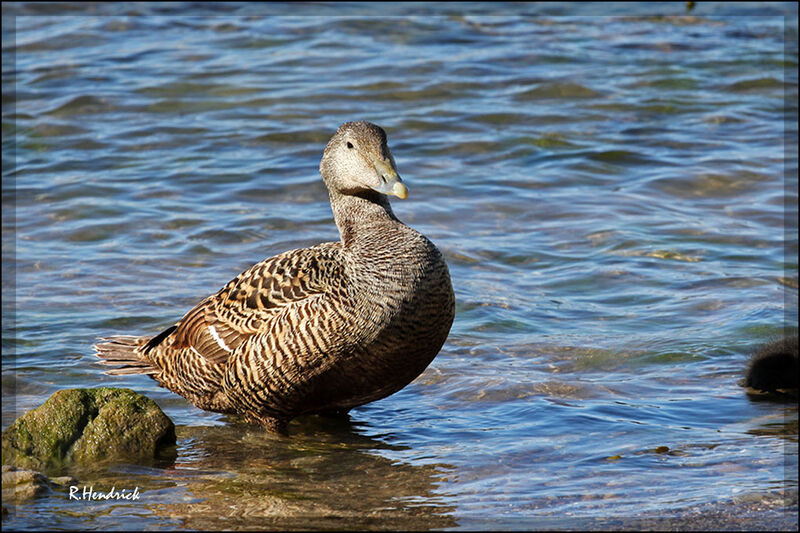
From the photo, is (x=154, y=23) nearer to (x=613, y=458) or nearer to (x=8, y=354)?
(x=8, y=354)

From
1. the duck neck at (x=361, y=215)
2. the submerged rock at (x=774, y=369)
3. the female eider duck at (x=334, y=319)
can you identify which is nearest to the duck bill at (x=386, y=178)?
the female eider duck at (x=334, y=319)

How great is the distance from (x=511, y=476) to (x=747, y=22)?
13382 mm

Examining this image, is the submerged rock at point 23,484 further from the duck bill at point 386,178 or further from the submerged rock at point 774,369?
the submerged rock at point 774,369

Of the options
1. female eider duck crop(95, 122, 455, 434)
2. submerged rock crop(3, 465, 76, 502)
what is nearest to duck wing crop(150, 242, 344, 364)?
female eider duck crop(95, 122, 455, 434)

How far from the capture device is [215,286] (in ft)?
29.5

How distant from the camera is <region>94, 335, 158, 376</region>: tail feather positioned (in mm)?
7035

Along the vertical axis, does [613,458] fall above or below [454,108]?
below

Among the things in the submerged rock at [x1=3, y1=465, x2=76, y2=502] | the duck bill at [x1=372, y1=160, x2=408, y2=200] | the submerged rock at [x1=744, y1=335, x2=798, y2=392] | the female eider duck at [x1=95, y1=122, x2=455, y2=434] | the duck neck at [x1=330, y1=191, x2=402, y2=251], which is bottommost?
the submerged rock at [x1=744, y1=335, x2=798, y2=392]

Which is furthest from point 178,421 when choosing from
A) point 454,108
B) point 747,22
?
point 747,22

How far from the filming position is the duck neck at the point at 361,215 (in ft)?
21.3
